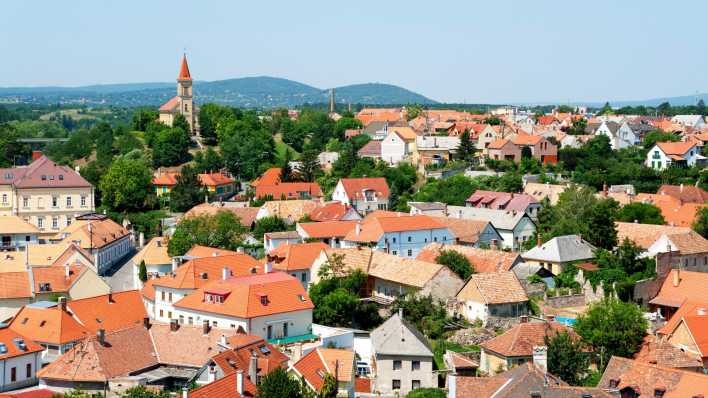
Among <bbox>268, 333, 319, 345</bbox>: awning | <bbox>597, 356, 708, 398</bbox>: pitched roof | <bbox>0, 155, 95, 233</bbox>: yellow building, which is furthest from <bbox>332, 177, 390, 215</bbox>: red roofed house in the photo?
<bbox>597, 356, 708, 398</bbox>: pitched roof

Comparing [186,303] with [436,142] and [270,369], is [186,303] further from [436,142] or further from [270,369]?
[436,142]

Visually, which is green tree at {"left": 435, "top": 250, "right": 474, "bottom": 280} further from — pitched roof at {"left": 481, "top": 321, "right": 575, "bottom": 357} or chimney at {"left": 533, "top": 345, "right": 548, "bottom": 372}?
chimney at {"left": 533, "top": 345, "right": 548, "bottom": 372}

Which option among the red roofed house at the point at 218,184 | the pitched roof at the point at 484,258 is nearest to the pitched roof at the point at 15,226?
the red roofed house at the point at 218,184

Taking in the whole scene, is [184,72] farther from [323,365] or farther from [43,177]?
[323,365]

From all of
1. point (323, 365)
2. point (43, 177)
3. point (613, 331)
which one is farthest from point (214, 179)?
point (613, 331)

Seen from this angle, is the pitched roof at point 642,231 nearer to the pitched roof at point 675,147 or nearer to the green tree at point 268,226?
the green tree at point 268,226
